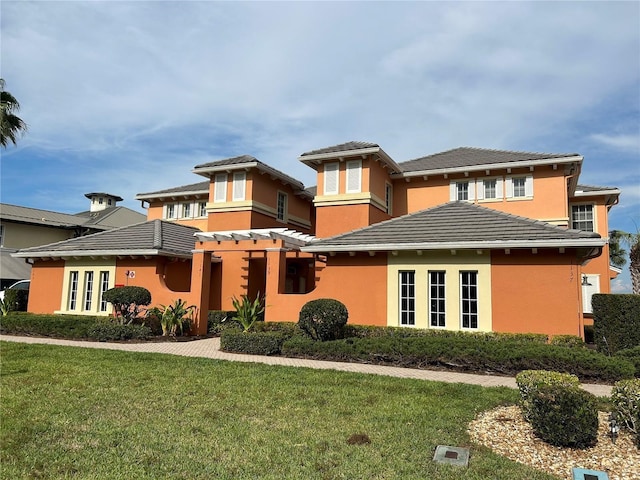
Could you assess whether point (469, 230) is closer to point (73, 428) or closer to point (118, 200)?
point (73, 428)

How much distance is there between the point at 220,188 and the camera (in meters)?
22.1

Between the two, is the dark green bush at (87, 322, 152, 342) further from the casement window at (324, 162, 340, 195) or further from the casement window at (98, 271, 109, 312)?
the casement window at (324, 162, 340, 195)

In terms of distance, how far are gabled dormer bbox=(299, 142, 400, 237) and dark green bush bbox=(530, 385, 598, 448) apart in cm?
1352

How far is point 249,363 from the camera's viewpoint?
11.2m

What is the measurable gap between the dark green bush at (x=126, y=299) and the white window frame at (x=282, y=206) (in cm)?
867

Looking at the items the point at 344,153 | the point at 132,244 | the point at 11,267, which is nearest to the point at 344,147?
the point at 344,153

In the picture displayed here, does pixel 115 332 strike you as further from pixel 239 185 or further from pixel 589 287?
pixel 589 287

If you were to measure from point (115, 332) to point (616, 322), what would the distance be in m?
15.9

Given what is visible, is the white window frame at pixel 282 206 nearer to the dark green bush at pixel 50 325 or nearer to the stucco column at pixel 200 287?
the stucco column at pixel 200 287

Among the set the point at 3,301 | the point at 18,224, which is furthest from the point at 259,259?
the point at 18,224

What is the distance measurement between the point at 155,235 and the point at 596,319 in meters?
16.6

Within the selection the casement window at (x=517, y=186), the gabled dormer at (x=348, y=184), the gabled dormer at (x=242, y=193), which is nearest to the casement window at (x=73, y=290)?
the gabled dormer at (x=242, y=193)

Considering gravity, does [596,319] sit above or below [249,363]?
above

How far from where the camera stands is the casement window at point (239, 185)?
2148cm
